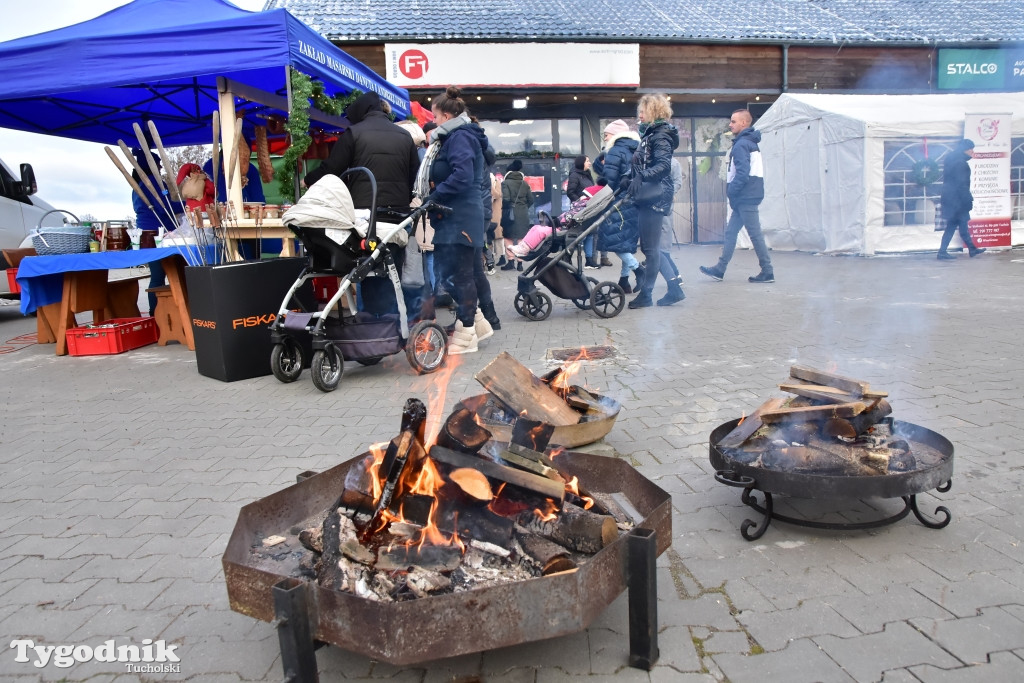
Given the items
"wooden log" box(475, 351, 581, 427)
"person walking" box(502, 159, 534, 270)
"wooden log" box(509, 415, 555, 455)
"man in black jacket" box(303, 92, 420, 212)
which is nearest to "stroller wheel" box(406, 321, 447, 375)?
"man in black jacket" box(303, 92, 420, 212)

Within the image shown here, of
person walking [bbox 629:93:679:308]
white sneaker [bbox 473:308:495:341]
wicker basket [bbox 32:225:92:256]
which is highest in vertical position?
person walking [bbox 629:93:679:308]

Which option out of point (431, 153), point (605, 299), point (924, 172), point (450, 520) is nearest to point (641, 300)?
point (605, 299)

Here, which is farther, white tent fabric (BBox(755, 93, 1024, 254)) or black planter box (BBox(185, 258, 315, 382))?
white tent fabric (BBox(755, 93, 1024, 254))

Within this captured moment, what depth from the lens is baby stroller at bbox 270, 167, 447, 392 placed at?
17.5ft

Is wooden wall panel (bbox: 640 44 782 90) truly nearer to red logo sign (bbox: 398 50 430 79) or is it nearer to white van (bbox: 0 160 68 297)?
red logo sign (bbox: 398 50 430 79)

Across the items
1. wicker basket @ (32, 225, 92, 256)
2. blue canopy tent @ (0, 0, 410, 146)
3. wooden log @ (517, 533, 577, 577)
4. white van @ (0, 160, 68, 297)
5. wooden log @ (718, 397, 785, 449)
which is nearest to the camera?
wooden log @ (517, 533, 577, 577)

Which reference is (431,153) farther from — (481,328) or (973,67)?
(973,67)

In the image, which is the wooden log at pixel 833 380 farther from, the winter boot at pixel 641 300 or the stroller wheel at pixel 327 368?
the winter boot at pixel 641 300

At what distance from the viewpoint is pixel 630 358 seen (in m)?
6.12

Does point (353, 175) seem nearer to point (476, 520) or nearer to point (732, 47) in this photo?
point (476, 520)

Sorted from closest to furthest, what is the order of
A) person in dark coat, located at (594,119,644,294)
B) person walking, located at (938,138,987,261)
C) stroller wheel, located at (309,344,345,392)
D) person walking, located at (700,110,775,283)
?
1. stroller wheel, located at (309,344,345,392)
2. person in dark coat, located at (594,119,644,294)
3. person walking, located at (700,110,775,283)
4. person walking, located at (938,138,987,261)

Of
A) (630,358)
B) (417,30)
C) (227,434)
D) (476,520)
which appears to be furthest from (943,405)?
(417,30)

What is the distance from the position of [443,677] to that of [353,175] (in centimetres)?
525

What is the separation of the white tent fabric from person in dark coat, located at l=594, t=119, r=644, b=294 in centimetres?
663
